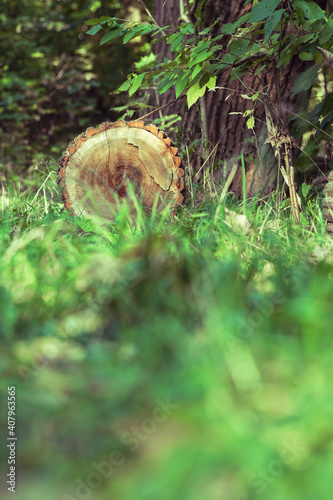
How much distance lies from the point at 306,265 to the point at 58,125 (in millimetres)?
7079

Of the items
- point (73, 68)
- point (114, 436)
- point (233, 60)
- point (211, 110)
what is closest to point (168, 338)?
point (114, 436)

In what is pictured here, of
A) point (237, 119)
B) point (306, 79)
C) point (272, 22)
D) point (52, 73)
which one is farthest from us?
point (52, 73)

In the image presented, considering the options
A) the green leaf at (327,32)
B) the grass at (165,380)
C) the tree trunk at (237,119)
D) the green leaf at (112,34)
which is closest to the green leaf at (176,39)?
the green leaf at (112,34)

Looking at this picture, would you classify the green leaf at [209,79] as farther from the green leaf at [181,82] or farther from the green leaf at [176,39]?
the green leaf at [176,39]

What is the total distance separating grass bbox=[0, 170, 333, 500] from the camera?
76 centimetres

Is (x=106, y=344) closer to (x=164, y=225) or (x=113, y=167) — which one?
(x=164, y=225)

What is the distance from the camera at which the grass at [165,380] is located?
760mm

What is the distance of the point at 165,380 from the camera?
3.06ft

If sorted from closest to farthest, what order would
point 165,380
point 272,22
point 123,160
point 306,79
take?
point 165,380, point 272,22, point 306,79, point 123,160

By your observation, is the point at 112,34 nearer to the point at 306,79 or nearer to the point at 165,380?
the point at 306,79

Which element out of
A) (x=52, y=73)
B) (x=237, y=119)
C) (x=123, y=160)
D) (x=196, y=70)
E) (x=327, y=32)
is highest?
(x=327, y=32)

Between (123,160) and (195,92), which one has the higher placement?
(195,92)

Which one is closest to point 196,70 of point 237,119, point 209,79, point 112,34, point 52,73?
point 209,79

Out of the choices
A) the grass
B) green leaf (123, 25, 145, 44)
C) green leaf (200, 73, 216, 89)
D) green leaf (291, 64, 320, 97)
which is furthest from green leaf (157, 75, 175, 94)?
the grass
